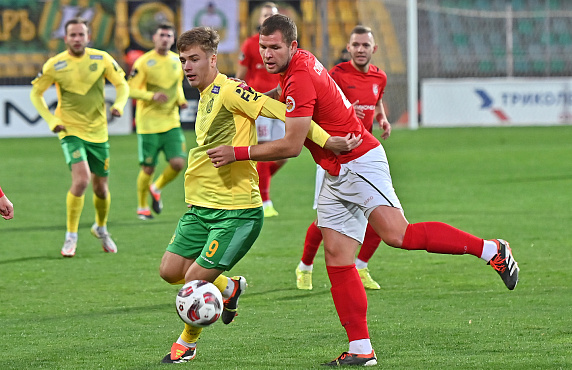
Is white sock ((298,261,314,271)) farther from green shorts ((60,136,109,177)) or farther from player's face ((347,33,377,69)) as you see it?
green shorts ((60,136,109,177))

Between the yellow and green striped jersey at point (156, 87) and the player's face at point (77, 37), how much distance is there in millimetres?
2190

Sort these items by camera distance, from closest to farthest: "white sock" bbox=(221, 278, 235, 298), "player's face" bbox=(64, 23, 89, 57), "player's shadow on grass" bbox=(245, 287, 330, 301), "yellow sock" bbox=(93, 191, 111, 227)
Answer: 1. "white sock" bbox=(221, 278, 235, 298)
2. "player's shadow on grass" bbox=(245, 287, 330, 301)
3. "player's face" bbox=(64, 23, 89, 57)
4. "yellow sock" bbox=(93, 191, 111, 227)

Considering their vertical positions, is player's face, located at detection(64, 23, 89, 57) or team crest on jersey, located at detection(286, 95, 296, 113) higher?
player's face, located at detection(64, 23, 89, 57)

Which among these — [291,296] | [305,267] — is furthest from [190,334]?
[305,267]

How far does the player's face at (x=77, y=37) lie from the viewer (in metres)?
8.59

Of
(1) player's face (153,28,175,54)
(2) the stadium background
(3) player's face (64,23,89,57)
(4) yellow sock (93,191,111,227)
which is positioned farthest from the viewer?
(2) the stadium background

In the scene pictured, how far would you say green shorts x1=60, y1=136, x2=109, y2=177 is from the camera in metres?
8.61

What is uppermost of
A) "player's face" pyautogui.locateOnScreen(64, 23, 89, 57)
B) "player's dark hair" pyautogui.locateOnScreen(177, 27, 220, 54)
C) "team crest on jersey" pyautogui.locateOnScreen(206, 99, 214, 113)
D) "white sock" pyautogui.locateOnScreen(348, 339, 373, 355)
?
"player's face" pyautogui.locateOnScreen(64, 23, 89, 57)

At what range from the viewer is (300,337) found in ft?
17.8

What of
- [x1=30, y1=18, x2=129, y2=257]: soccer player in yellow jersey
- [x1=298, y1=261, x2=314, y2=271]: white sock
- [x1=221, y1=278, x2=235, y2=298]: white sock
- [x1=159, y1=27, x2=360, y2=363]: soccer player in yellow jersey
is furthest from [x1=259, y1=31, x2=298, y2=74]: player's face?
[x1=30, y1=18, x2=129, y2=257]: soccer player in yellow jersey

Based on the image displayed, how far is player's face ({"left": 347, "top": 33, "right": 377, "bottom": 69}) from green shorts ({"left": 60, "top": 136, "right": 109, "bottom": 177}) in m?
2.68

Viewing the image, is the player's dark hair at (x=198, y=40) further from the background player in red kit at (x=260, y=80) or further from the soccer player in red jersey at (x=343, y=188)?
the background player in red kit at (x=260, y=80)

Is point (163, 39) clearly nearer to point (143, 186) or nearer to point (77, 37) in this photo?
point (143, 186)

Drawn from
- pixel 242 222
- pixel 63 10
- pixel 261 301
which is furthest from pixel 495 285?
pixel 63 10
